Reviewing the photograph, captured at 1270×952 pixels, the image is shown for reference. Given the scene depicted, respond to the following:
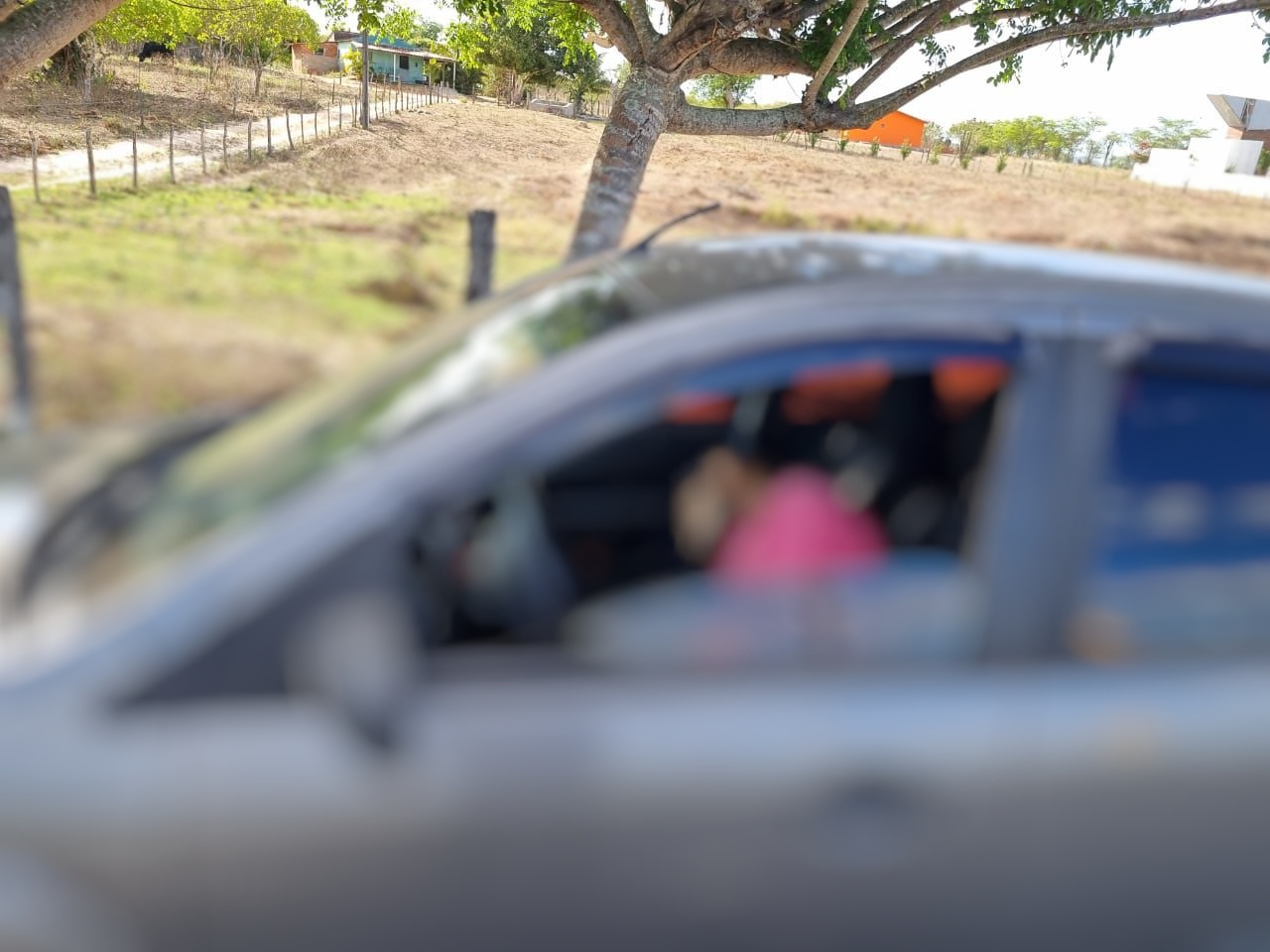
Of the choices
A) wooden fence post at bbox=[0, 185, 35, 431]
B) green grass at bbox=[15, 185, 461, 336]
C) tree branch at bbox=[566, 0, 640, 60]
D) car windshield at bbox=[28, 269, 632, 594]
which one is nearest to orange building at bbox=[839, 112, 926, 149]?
green grass at bbox=[15, 185, 461, 336]

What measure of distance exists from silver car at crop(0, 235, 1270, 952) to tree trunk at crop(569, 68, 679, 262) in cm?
623

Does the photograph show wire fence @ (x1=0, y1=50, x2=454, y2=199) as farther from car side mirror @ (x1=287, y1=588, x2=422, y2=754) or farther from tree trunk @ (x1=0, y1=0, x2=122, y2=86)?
car side mirror @ (x1=287, y1=588, x2=422, y2=754)

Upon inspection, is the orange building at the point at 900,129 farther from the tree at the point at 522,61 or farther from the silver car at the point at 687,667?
the silver car at the point at 687,667

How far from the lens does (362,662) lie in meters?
1.34

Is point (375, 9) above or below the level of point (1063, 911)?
above

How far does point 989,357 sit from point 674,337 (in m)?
0.53

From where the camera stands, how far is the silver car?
1444 mm

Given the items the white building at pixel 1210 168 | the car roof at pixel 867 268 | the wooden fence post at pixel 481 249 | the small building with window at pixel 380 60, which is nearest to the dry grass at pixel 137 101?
the wooden fence post at pixel 481 249

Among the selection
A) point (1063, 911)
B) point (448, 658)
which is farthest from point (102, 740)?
point (1063, 911)

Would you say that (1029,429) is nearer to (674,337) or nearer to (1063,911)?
(674,337)

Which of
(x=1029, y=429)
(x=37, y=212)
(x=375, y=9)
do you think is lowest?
(x=37, y=212)

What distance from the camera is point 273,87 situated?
141ft

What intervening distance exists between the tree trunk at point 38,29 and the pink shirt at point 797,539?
26.9 ft

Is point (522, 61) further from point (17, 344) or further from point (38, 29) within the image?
point (17, 344)
